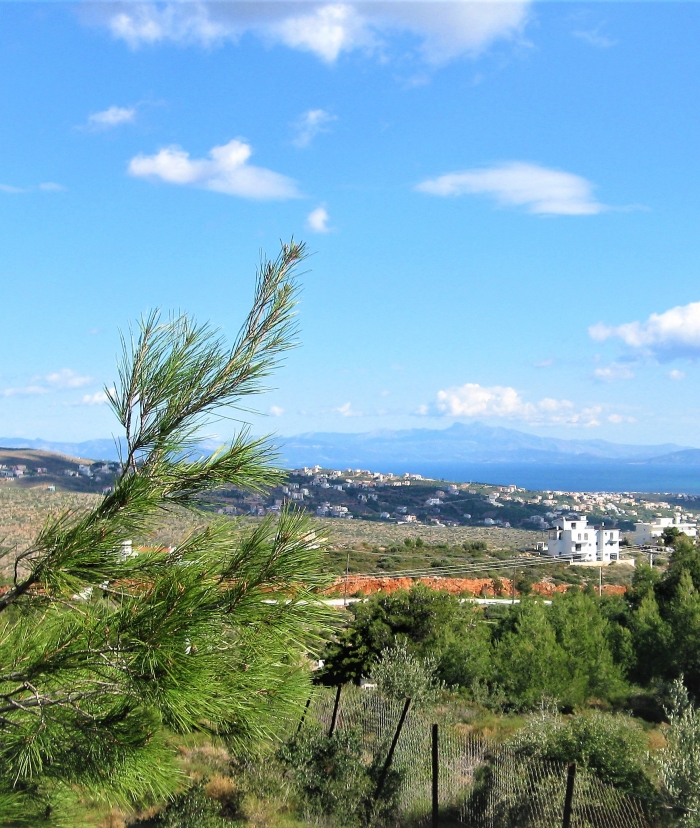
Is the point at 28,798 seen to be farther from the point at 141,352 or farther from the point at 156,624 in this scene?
the point at 141,352

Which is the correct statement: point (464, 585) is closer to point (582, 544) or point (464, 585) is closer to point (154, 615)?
point (582, 544)

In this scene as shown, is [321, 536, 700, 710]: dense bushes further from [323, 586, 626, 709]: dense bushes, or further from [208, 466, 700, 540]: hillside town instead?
[208, 466, 700, 540]: hillside town

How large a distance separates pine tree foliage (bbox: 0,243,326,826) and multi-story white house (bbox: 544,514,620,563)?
1988 inches

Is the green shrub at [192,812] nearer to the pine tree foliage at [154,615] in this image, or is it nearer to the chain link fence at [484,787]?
the chain link fence at [484,787]

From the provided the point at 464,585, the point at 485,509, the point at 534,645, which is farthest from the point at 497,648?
the point at 485,509

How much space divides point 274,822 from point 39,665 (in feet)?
24.1

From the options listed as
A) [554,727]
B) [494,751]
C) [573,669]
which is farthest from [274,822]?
[573,669]

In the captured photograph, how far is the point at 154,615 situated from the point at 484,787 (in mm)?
7491

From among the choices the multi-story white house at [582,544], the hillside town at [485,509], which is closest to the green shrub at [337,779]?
the hillside town at [485,509]

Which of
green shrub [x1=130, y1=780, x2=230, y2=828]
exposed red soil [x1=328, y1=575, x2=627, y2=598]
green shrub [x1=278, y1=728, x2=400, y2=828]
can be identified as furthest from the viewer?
exposed red soil [x1=328, y1=575, x2=627, y2=598]

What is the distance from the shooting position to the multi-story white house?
2058 inches

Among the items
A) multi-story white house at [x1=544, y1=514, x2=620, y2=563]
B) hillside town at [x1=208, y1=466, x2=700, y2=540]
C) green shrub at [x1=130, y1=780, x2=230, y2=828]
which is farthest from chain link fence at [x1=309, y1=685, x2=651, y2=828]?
multi-story white house at [x1=544, y1=514, x2=620, y2=563]

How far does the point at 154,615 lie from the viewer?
9.37 feet

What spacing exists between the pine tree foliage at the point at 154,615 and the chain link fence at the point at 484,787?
12.9 feet
